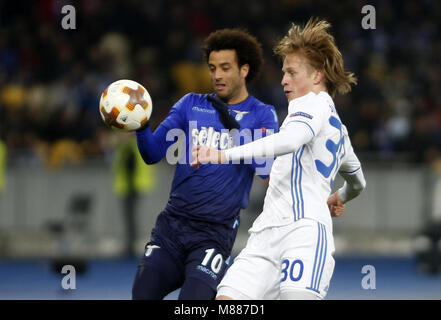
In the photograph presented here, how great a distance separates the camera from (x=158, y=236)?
6.07 metres

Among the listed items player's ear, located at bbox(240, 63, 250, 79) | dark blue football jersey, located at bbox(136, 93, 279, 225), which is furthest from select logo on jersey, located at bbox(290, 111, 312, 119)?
player's ear, located at bbox(240, 63, 250, 79)

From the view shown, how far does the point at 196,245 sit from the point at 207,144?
2.34ft

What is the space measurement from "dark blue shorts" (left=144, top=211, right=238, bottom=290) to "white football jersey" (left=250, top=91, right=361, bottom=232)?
631mm

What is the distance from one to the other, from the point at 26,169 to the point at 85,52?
389 centimetres

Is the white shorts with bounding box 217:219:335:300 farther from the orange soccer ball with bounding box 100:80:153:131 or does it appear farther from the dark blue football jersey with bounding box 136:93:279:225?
the orange soccer ball with bounding box 100:80:153:131

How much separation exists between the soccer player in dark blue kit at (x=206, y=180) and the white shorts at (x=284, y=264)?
1.96ft

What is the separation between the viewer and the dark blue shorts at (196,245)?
230 inches

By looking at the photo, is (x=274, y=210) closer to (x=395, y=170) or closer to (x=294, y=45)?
(x=294, y=45)

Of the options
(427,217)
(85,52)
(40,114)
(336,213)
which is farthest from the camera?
(85,52)

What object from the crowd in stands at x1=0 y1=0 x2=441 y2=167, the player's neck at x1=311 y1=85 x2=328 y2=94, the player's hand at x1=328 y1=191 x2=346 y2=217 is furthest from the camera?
the crowd in stands at x1=0 y1=0 x2=441 y2=167

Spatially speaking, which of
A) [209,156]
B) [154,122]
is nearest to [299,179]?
[209,156]

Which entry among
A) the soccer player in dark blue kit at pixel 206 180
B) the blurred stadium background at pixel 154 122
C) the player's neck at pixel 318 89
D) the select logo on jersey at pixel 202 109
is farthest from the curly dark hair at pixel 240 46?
the blurred stadium background at pixel 154 122

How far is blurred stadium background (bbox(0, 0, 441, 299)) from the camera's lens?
50.4 ft
